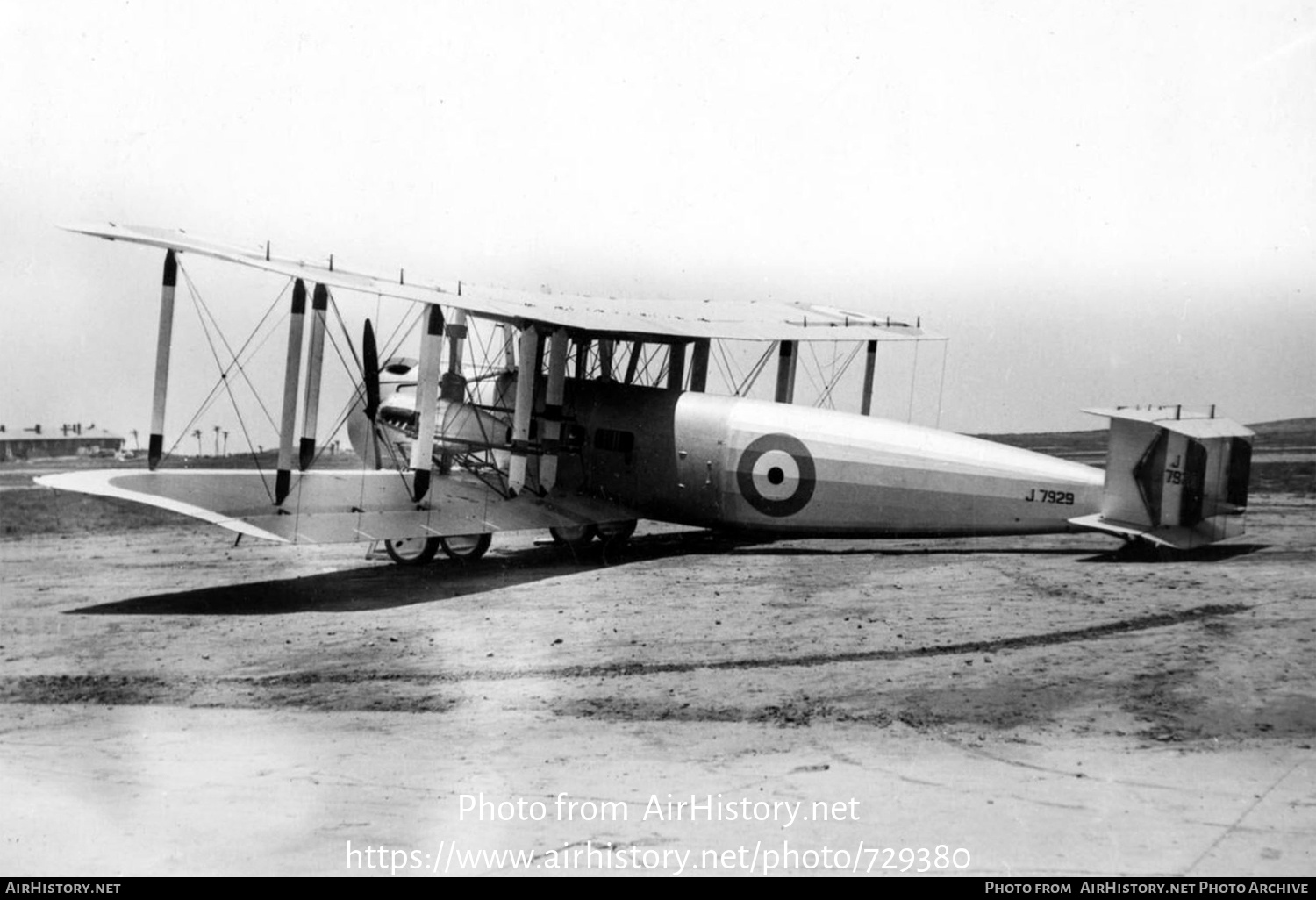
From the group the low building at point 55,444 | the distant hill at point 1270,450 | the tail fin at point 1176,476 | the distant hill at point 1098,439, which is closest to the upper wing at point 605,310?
the tail fin at point 1176,476

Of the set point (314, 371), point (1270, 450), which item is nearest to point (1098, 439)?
point (1270, 450)

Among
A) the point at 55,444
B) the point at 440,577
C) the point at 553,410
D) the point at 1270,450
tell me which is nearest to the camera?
the point at 440,577

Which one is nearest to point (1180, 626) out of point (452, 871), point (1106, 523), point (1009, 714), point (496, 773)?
point (1009, 714)

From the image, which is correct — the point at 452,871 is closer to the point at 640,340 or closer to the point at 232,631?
the point at 232,631

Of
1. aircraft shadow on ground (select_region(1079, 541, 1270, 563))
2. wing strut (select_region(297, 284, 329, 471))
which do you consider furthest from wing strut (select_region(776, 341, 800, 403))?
wing strut (select_region(297, 284, 329, 471))

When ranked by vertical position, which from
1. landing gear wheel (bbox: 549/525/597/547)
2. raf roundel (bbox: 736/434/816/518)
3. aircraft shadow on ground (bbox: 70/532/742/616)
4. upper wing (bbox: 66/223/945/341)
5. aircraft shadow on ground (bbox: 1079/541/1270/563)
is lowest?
aircraft shadow on ground (bbox: 70/532/742/616)

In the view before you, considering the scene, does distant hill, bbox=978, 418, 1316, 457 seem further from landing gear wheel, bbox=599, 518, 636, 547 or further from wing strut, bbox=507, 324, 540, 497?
wing strut, bbox=507, 324, 540, 497

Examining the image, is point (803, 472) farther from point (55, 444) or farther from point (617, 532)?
point (55, 444)

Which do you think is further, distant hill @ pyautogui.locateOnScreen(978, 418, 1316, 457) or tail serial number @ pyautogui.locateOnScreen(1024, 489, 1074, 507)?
distant hill @ pyautogui.locateOnScreen(978, 418, 1316, 457)
